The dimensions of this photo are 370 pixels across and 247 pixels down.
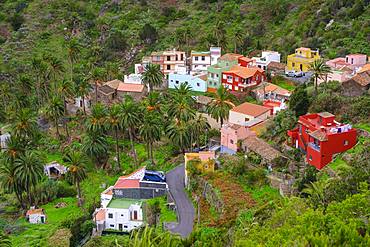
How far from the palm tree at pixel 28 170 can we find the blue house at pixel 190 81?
29.5 m

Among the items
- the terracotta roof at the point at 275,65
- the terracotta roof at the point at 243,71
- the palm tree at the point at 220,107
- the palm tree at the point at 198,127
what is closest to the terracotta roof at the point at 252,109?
the palm tree at the point at 220,107

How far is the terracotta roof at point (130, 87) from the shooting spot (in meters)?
85.4

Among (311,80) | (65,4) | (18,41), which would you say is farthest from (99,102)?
(65,4)

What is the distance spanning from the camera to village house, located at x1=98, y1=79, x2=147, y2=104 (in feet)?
280

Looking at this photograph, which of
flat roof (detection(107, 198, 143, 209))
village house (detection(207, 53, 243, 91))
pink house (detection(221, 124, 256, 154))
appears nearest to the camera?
flat roof (detection(107, 198, 143, 209))

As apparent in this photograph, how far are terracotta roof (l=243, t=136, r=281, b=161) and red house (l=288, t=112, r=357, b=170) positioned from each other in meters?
3.15

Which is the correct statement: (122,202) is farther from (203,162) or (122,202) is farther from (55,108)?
(55,108)

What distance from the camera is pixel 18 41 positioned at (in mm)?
116375

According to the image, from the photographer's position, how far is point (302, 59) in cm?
8412

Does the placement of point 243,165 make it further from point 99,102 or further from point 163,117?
point 99,102

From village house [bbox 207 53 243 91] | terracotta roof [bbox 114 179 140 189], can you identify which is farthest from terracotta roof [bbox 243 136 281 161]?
village house [bbox 207 53 243 91]

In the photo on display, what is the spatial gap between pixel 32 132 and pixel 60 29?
53451 millimetres

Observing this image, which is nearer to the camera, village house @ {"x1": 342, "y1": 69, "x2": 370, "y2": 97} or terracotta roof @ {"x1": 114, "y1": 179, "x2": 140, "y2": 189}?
terracotta roof @ {"x1": 114, "y1": 179, "x2": 140, "y2": 189}

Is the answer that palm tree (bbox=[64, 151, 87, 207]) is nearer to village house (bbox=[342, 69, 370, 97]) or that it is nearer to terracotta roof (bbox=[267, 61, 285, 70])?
village house (bbox=[342, 69, 370, 97])
